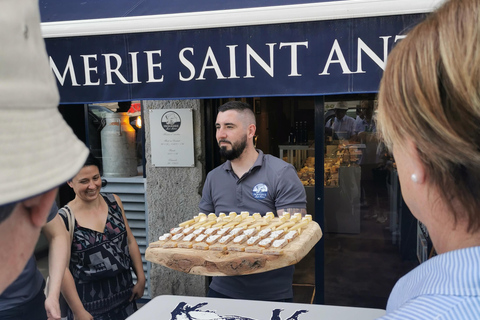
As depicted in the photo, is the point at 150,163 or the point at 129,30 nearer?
the point at 129,30

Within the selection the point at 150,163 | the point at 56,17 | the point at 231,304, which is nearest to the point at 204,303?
the point at 231,304

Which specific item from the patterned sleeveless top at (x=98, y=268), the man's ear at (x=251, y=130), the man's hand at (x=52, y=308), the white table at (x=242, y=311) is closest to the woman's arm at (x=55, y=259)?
the man's hand at (x=52, y=308)

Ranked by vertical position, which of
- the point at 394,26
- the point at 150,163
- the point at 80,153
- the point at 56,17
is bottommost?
the point at 150,163

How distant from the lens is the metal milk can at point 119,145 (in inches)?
194

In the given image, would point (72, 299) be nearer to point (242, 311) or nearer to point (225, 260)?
point (225, 260)

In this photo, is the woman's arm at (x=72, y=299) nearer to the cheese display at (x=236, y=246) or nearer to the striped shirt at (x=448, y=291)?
the cheese display at (x=236, y=246)

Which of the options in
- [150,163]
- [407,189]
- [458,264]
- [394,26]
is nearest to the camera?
[458,264]

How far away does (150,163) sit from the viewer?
4.69 metres

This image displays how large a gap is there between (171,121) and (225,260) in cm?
252

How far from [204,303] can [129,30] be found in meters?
1.83

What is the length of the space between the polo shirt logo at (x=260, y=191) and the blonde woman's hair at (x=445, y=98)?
243cm

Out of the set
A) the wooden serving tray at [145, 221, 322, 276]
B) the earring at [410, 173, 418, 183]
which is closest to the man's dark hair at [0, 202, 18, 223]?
the earring at [410, 173, 418, 183]

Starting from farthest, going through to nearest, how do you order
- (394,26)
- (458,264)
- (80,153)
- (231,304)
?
1. (394,26)
2. (231,304)
3. (458,264)
4. (80,153)

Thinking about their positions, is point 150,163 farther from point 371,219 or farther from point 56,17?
point 371,219
